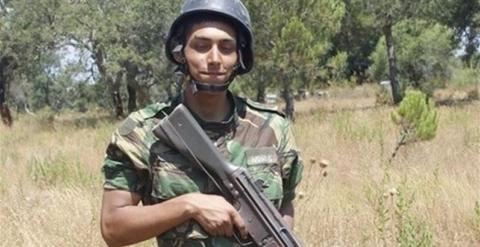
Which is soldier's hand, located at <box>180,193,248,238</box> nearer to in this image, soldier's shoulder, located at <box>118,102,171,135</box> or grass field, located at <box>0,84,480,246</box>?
soldier's shoulder, located at <box>118,102,171,135</box>

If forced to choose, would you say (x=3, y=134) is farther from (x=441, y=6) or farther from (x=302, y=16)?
(x=441, y=6)

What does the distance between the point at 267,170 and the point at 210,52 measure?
0.31m

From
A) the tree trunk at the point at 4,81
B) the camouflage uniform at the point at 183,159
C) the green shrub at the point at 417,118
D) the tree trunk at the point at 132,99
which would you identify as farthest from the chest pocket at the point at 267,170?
the tree trunk at the point at 4,81

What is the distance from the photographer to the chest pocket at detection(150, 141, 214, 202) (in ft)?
4.85

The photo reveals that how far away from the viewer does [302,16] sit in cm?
1424

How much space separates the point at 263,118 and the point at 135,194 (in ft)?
1.18

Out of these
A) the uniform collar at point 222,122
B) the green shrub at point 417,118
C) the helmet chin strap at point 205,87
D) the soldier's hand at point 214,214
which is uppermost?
the helmet chin strap at point 205,87

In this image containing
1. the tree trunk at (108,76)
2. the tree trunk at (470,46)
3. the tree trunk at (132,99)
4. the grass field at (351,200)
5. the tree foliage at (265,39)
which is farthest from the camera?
the tree trunk at (470,46)

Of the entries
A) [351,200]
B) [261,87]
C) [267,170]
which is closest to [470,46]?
[261,87]

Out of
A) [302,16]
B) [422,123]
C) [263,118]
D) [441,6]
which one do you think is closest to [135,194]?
[263,118]

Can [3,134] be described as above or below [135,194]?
below

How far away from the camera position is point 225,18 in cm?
150

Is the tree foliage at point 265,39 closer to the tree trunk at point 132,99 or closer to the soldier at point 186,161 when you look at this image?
the tree trunk at point 132,99

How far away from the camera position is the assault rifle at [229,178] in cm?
143
